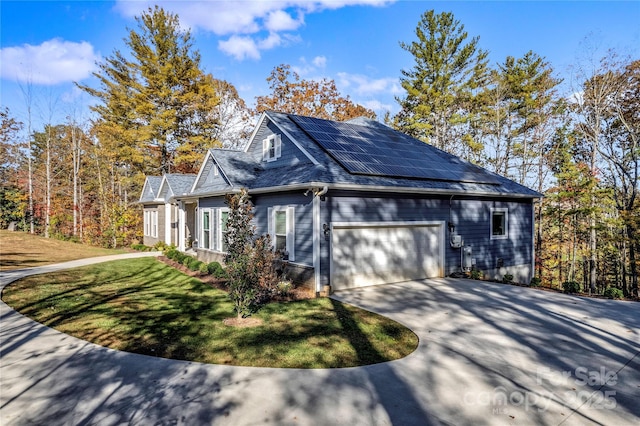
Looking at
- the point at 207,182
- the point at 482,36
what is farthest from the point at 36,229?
the point at 482,36

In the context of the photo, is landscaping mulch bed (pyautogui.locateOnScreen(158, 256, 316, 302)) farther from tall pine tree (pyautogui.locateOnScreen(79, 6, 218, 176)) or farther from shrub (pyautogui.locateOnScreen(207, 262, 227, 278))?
tall pine tree (pyautogui.locateOnScreen(79, 6, 218, 176))

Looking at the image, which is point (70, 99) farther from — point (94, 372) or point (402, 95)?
point (94, 372)

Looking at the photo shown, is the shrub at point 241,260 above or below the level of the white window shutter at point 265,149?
below

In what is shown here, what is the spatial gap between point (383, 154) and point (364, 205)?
10.2 feet

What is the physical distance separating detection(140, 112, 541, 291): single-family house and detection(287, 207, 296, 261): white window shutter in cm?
3

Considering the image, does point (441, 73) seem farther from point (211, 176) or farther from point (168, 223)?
point (168, 223)

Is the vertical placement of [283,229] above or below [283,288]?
above

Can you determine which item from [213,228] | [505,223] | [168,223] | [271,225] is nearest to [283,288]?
[271,225]

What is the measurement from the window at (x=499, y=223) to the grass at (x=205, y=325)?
26.6 ft

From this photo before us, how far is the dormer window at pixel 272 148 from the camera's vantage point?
1285 cm

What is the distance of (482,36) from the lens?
79.3ft

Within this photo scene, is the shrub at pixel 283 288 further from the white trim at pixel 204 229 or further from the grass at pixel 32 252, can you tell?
the grass at pixel 32 252

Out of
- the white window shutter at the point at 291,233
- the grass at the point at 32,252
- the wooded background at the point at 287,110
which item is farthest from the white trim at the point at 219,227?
the wooded background at the point at 287,110

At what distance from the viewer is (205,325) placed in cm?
681
